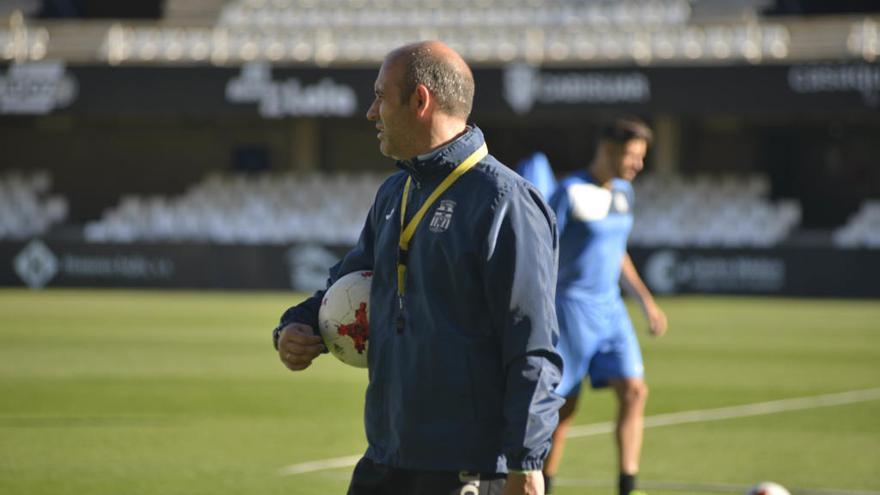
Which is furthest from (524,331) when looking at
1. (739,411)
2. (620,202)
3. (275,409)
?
(739,411)

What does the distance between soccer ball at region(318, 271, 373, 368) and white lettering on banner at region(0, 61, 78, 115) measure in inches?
1230

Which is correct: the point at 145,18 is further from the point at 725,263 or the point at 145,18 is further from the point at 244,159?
the point at 725,263

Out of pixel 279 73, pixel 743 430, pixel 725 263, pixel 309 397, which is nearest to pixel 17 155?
pixel 279 73

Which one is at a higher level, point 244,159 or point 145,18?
point 145,18

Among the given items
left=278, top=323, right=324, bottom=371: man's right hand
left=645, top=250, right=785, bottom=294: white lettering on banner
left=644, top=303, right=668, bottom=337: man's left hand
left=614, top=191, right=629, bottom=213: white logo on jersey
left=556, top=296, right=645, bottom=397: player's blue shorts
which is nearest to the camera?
left=278, top=323, right=324, bottom=371: man's right hand

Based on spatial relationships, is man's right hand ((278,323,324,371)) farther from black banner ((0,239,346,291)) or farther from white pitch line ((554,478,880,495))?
black banner ((0,239,346,291))

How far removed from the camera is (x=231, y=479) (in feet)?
32.3

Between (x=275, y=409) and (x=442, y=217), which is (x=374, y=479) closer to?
(x=442, y=217)

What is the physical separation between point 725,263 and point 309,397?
17285 mm

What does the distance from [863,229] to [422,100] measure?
31.0m

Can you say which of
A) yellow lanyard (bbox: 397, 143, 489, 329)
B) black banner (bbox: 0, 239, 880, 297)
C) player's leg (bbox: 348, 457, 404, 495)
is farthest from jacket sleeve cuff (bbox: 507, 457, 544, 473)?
black banner (bbox: 0, 239, 880, 297)

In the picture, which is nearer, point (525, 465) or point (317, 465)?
point (525, 465)

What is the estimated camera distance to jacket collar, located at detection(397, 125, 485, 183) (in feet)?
14.6

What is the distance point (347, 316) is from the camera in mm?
4859
